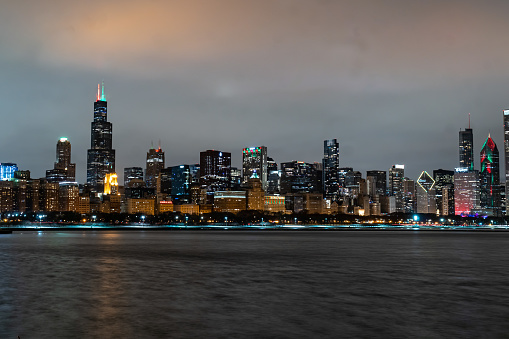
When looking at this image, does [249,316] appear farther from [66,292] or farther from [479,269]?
[479,269]

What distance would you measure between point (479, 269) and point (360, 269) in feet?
40.3

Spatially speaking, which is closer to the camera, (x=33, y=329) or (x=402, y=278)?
(x=33, y=329)

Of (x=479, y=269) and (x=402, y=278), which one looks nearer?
(x=402, y=278)

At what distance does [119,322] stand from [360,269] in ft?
106

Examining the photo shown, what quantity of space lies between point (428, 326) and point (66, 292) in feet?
78.9

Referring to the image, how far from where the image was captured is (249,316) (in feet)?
91.5

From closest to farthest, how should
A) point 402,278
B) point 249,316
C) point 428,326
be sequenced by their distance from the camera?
point 428,326, point 249,316, point 402,278

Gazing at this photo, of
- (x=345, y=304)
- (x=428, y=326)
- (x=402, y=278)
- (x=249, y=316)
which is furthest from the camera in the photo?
(x=402, y=278)

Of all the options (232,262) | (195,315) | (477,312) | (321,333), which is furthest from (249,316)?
(232,262)

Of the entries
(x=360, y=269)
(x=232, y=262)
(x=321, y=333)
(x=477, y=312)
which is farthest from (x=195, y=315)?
(x=232, y=262)

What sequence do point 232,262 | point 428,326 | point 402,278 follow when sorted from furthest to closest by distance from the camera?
point 232,262 < point 402,278 < point 428,326

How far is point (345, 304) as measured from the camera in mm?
31594

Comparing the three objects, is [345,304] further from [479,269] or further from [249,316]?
[479,269]

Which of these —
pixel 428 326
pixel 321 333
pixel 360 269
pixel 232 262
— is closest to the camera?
pixel 321 333
